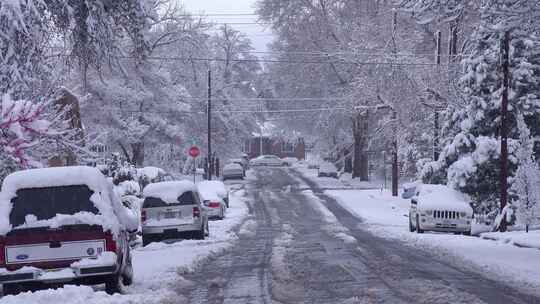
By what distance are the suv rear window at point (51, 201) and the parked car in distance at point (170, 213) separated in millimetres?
10109

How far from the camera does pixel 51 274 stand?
11180mm

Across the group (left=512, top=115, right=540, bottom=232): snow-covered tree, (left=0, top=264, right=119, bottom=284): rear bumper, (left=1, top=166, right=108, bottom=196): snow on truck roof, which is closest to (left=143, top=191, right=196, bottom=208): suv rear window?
A: (left=1, top=166, right=108, bottom=196): snow on truck roof

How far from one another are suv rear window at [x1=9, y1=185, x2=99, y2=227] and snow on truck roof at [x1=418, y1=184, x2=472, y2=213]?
53.4 feet

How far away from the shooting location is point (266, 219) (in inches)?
1337

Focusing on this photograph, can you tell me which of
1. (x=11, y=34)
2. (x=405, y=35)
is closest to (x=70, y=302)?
(x=11, y=34)

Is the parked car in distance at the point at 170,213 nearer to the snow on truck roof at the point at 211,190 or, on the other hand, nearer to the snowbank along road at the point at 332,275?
the snowbank along road at the point at 332,275

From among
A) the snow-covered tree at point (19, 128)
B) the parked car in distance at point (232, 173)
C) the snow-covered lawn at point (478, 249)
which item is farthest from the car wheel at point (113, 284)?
the parked car in distance at point (232, 173)

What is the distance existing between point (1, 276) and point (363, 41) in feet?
126

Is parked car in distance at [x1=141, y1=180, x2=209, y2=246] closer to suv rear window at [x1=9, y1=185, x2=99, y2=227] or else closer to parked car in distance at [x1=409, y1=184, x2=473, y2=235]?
parked car in distance at [x1=409, y1=184, x2=473, y2=235]

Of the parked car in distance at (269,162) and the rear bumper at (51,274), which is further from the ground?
the parked car in distance at (269,162)

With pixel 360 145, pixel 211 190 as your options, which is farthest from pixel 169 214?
pixel 360 145

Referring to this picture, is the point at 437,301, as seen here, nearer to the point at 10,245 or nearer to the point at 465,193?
the point at 10,245

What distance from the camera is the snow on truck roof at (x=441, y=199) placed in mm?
25750

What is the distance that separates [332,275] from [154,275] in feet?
10.7
